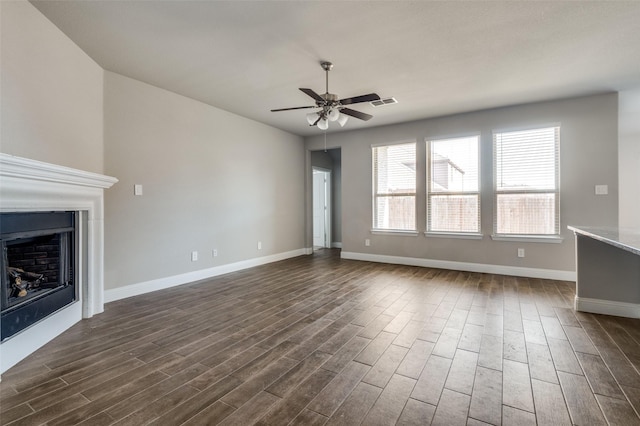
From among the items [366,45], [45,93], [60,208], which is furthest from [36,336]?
[366,45]

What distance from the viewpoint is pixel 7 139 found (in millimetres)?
2184

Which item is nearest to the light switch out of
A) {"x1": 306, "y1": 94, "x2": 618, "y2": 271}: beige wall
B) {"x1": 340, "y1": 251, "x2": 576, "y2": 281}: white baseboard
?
{"x1": 306, "y1": 94, "x2": 618, "y2": 271}: beige wall

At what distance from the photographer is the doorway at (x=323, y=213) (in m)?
8.10

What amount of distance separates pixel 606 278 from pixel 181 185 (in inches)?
207

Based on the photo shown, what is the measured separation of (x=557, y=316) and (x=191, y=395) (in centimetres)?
343

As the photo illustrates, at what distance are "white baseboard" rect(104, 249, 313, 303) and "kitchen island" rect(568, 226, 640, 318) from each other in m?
4.66

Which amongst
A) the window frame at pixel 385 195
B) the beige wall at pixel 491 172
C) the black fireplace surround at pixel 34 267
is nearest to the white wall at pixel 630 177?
the beige wall at pixel 491 172

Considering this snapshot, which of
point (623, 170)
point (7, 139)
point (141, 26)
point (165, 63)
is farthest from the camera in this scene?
point (623, 170)

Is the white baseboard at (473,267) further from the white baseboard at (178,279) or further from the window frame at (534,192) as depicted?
the white baseboard at (178,279)

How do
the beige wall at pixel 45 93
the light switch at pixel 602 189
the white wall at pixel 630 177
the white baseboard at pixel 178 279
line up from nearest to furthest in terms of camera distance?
the beige wall at pixel 45 93, the white baseboard at pixel 178 279, the light switch at pixel 602 189, the white wall at pixel 630 177

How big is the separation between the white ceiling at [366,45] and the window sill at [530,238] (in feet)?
6.92

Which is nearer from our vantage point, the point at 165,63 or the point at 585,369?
the point at 585,369

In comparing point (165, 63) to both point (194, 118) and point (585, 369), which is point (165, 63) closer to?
point (194, 118)

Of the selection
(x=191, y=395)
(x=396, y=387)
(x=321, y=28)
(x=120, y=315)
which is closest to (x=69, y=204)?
(x=120, y=315)
